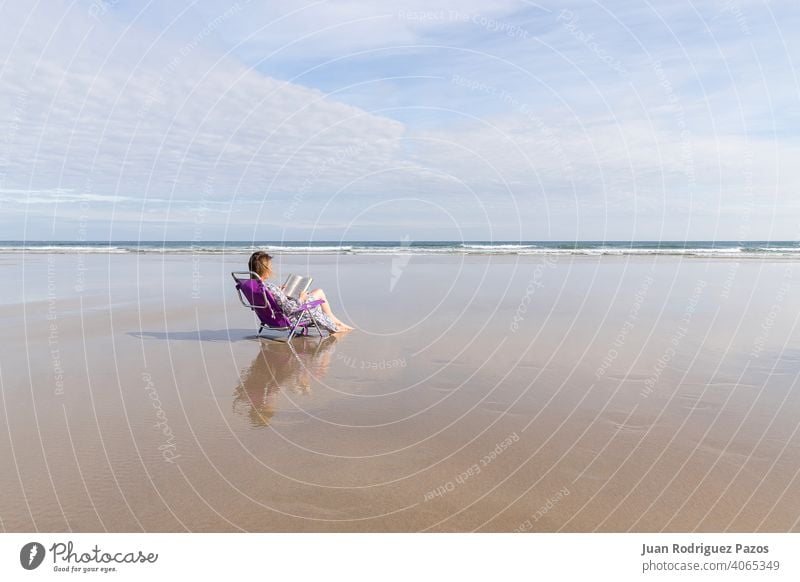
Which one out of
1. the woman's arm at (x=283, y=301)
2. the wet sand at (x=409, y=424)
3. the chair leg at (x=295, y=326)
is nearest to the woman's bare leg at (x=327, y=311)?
the wet sand at (x=409, y=424)

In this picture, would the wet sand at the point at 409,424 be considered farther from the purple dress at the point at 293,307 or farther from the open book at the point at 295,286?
the open book at the point at 295,286

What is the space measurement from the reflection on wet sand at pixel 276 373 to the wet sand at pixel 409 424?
4cm

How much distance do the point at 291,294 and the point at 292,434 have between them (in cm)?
511

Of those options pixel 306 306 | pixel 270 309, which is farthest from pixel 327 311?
pixel 270 309

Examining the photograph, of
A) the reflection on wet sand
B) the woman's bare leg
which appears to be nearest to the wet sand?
the reflection on wet sand

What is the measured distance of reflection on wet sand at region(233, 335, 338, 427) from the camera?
6.38 metres

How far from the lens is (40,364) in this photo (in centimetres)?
823

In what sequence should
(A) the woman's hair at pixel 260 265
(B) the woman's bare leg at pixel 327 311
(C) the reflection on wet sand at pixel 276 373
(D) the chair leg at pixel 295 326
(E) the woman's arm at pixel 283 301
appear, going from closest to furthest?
(C) the reflection on wet sand at pixel 276 373 < (D) the chair leg at pixel 295 326 < (E) the woman's arm at pixel 283 301 < (A) the woman's hair at pixel 260 265 < (B) the woman's bare leg at pixel 327 311

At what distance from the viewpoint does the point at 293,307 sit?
1018cm

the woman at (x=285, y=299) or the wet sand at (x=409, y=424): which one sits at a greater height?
the woman at (x=285, y=299)

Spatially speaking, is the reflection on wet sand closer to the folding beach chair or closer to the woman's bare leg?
the folding beach chair

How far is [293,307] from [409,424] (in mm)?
4804

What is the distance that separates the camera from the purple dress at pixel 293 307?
1012cm

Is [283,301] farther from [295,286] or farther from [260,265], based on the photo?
[260,265]
